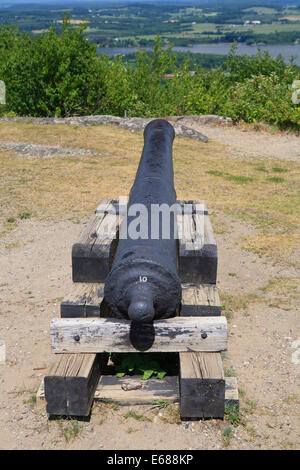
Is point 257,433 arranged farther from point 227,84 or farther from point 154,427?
point 227,84

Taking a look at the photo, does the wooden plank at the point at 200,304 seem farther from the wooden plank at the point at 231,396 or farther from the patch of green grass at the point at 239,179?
the patch of green grass at the point at 239,179

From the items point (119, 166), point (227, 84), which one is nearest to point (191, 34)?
point (227, 84)

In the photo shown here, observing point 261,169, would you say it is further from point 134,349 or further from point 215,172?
point 134,349

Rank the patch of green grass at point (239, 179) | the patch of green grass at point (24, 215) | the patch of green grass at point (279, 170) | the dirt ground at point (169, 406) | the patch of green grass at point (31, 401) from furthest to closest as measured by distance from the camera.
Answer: the patch of green grass at point (279, 170) → the patch of green grass at point (239, 179) → the patch of green grass at point (24, 215) → the patch of green grass at point (31, 401) → the dirt ground at point (169, 406)

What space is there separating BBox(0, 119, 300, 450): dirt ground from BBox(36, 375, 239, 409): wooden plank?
65 mm

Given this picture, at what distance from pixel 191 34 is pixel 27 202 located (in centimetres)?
18352

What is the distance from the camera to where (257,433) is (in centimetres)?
343

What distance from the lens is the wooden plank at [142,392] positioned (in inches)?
143

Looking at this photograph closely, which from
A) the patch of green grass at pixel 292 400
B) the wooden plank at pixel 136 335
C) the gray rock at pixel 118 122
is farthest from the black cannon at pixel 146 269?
the gray rock at pixel 118 122

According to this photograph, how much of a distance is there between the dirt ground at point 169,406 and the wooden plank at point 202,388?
0.48ft

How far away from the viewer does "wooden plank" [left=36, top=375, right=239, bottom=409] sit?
3.62m

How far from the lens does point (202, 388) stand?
10.9ft

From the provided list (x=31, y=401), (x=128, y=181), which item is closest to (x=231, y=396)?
(x=31, y=401)

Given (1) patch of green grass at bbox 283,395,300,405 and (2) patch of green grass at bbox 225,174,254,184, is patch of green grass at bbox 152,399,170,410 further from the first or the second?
(2) patch of green grass at bbox 225,174,254,184
